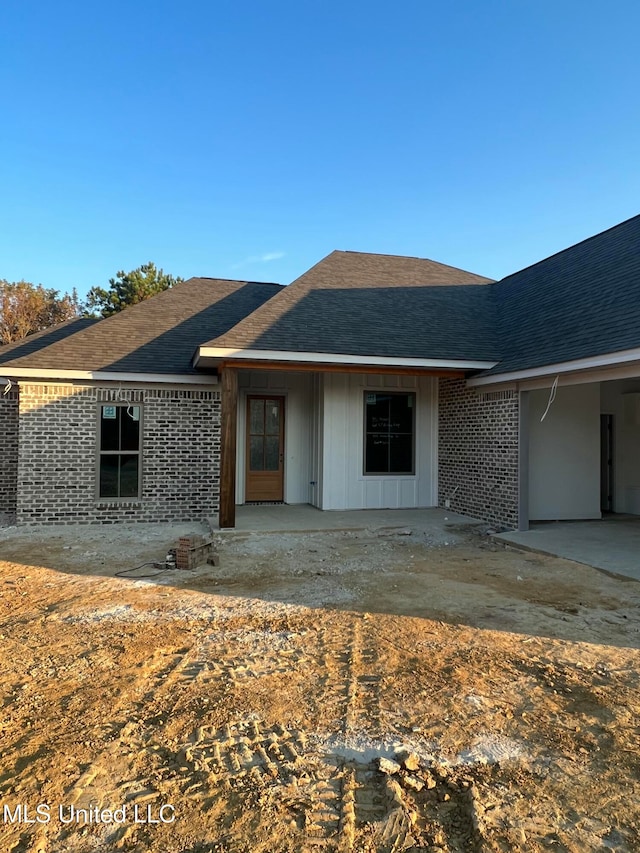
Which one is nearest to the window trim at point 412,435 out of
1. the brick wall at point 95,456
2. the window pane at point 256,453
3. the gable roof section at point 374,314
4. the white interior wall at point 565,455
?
the gable roof section at point 374,314

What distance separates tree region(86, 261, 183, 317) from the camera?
121 ft

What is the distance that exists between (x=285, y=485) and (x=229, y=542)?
13.0 ft

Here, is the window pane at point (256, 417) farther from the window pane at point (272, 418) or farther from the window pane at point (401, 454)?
the window pane at point (401, 454)

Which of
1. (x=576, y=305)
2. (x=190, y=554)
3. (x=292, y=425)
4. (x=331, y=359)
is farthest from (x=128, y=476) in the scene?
(x=576, y=305)

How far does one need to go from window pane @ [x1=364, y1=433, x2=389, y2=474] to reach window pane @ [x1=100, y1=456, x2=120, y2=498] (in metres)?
5.18

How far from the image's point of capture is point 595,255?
425 inches

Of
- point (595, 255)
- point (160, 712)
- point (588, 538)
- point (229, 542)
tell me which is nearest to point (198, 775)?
point (160, 712)

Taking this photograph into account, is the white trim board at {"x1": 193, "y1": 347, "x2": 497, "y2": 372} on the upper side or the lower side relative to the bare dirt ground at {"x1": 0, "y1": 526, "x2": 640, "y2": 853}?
upper

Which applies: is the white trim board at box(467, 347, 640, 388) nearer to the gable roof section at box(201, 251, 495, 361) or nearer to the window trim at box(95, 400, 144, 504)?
the gable roof section at box(201, 251, 495, 361)

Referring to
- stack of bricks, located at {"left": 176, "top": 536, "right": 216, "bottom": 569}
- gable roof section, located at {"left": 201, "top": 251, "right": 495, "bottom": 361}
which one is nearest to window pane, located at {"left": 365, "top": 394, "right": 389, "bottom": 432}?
gable roof section, located at {"left": 201, "top": 251, "right": 495, "bottom": 361}

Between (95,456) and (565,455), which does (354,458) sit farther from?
(95,456)

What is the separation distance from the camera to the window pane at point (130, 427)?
10.2 meters

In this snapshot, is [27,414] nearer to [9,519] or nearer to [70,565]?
[9,519]

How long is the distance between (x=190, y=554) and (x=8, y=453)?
22.7 feet
